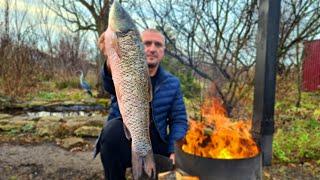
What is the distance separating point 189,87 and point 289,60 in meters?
2.31

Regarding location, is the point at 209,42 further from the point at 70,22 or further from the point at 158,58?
the point at 70,22

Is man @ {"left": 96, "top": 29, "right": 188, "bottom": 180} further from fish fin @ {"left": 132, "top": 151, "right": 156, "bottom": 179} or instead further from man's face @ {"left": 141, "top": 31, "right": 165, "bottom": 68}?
fish fin @ {"left": 132, "top": 151, "right": 156, "bottom": 179}

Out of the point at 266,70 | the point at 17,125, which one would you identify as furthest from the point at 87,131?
the point at 266,70

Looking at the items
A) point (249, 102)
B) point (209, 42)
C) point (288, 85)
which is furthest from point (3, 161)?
point (288, 85)

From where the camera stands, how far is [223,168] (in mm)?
2203

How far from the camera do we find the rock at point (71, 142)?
16.5ft

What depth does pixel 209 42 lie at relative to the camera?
4984 millimetres

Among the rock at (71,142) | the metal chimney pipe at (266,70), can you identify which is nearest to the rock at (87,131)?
the rock at (71,142)

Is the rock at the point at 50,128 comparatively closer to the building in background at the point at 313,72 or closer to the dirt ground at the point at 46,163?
the dirt ground at the point at 46,163

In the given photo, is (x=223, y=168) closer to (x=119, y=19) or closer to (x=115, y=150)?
(x=115, y=150)

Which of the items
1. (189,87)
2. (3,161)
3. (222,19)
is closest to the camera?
(3,161)

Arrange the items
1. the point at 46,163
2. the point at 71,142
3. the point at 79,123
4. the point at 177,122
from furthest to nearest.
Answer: the point at 79,123
the point at 71,142
the point at 46,163
the point at 177,122

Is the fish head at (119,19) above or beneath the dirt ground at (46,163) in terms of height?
above

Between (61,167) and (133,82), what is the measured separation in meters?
2.44
